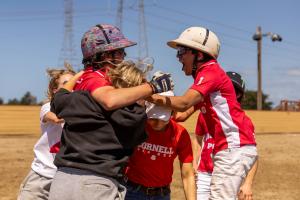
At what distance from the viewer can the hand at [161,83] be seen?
342 centimetres

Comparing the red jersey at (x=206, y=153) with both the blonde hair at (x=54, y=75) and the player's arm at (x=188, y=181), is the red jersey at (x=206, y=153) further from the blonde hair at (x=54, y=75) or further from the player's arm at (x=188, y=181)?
the blonde hair at (x=54, y=75)

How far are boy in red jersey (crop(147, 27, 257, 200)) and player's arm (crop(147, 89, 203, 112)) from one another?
213 millimetres

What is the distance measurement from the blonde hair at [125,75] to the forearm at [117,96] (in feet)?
0.34

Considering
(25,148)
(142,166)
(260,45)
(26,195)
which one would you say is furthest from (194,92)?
(260,45)

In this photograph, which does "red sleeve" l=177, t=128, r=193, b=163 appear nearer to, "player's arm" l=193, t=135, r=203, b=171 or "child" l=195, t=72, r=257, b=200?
"child" l=195, t=72, r=257, b=200

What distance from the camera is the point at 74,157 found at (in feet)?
10.7

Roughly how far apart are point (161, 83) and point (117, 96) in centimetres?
41

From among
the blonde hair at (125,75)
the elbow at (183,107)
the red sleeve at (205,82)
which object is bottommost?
the elbow at (183,107)

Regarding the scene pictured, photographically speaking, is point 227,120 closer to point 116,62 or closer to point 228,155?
point 228,155

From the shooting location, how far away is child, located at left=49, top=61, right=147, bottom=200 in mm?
3225

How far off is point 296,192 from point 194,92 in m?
7.28

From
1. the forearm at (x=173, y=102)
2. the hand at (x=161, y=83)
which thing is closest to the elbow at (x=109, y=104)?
the hand at (x=161, y=83)

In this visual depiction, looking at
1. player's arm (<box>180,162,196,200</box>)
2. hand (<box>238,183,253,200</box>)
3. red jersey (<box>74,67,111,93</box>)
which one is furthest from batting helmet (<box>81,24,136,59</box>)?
hand (<box>238,183,253,200</box>)

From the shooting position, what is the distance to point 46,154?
532 centimetres
